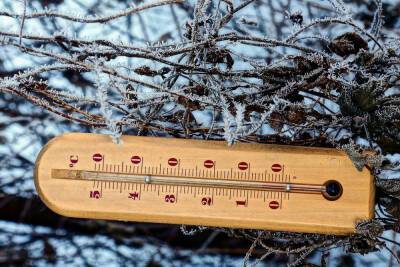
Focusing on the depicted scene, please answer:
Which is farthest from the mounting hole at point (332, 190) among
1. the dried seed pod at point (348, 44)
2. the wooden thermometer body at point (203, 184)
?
the dried seed pod at point (348, 44)

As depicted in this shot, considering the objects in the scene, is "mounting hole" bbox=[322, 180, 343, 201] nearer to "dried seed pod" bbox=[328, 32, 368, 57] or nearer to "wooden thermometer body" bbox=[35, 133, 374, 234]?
"wooden thermometer body" bbox=[35, 133, 374, 234]

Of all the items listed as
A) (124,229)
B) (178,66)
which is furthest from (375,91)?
(124,229)

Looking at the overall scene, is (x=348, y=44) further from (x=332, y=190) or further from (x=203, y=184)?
(x=203, y=184)

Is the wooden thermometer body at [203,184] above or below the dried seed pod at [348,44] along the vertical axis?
below

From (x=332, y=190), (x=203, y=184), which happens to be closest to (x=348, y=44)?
(x=332, y=190)

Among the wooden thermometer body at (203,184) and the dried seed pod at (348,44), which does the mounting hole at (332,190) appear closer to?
the wooden thermometer body at (203,184)

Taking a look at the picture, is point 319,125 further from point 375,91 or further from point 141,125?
point 141,125

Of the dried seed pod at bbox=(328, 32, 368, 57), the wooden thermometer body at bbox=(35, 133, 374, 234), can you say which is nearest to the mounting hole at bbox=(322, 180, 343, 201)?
the wooden thermometer body at bbox=(35, 133, 374, 234)

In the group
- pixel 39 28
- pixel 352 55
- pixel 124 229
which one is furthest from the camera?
pixel 124 229
